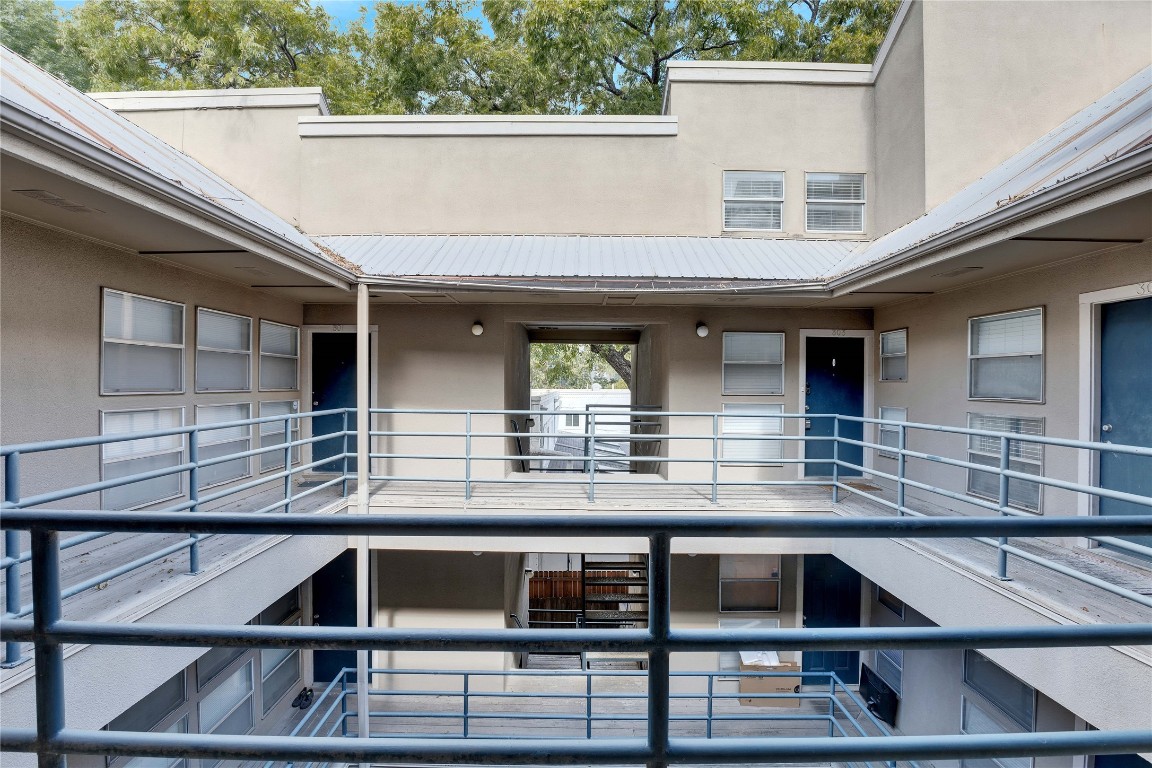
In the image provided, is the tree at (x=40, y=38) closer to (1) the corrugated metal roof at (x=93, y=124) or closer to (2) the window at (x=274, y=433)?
(1) the corrugated metal roof at (x=93, y=124)

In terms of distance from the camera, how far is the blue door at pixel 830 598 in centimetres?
809

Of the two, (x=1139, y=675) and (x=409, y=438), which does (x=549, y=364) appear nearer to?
(x=409, y=438)

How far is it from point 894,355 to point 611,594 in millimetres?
6660

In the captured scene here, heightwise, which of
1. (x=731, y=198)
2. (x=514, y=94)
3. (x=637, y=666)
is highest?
(x=514, y=94)

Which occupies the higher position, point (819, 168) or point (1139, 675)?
point (819, 168)

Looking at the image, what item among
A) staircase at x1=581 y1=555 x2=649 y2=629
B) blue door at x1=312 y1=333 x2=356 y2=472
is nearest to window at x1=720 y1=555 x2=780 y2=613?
staircase at x1=581 y1=555 x2=649 y2=629

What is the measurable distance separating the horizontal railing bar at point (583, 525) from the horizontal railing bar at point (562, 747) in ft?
1.18

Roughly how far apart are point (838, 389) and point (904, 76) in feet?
14.5

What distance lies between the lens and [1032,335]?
5.38 m

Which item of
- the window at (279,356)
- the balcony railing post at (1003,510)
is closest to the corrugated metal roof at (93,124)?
the window at (279,356)

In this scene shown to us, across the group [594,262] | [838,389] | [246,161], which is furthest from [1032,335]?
[246,161]

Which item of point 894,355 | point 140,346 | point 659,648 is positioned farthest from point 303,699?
point 894,355

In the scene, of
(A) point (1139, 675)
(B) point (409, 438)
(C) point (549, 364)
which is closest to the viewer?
(A) point (1139, 675)

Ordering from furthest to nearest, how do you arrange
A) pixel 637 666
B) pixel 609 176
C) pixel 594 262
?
pixel 637 666
pixel 609 176
pixel 594 262
